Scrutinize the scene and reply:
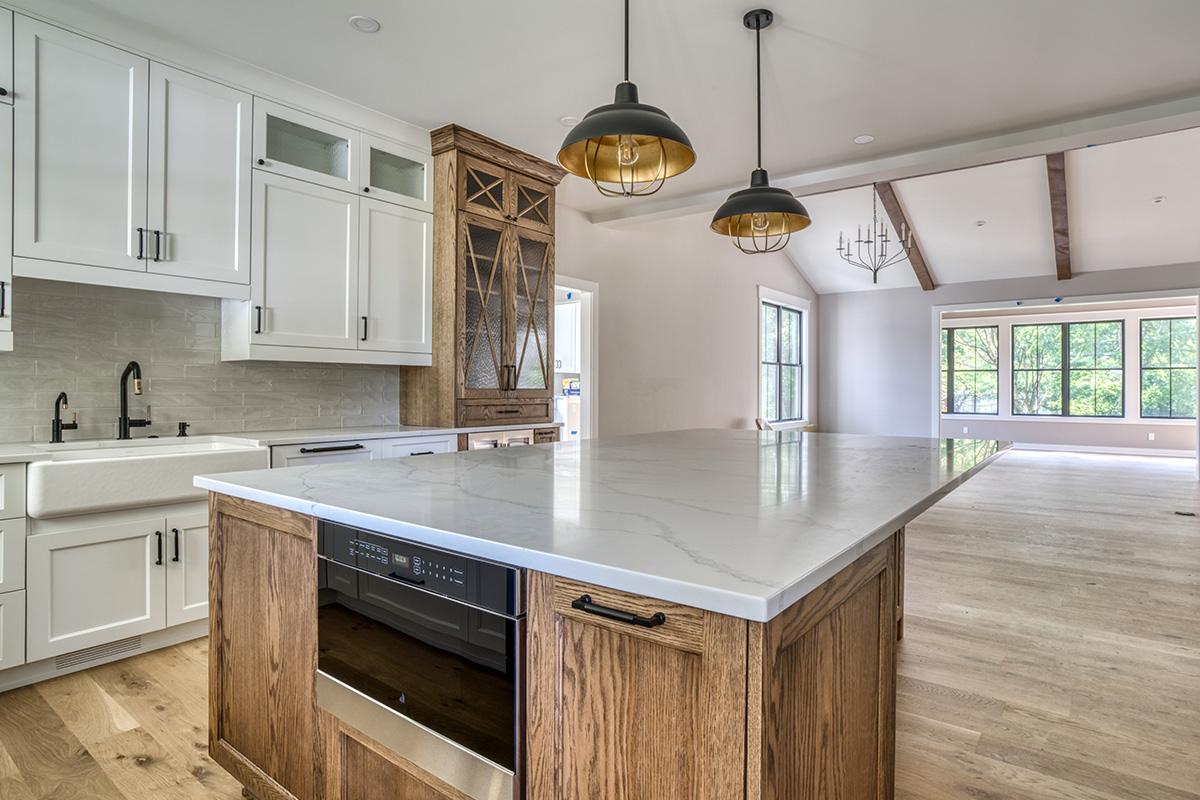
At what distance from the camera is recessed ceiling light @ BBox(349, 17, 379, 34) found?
2643 mm

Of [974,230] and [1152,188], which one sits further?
[974,230]

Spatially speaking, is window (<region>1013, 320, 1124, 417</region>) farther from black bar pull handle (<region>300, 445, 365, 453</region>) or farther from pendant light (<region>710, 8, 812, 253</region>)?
black bar pull handle (<region>300, 445, 365, 453</region>)

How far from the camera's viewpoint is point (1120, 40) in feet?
9.09

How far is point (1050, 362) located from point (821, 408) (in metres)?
3.90

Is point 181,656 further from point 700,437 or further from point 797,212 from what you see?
point 797,212

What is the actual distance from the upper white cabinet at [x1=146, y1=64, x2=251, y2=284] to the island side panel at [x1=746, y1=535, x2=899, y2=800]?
9.68 feet

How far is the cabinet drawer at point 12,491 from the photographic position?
2.18 m

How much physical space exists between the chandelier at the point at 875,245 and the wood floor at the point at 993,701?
437 centimetres

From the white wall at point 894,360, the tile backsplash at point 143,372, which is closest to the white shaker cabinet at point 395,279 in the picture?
the tile backsplash at point 143,372

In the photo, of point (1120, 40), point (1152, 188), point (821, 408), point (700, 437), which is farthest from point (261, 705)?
point (821, 408)

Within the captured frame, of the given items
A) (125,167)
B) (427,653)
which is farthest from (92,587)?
(427,653)

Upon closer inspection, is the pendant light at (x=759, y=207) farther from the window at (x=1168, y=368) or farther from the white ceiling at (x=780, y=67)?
the window at (x=1168, y=368)

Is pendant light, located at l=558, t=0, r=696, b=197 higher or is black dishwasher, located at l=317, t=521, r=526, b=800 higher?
pendant light, located at l=558, t=0, r=696, b=197

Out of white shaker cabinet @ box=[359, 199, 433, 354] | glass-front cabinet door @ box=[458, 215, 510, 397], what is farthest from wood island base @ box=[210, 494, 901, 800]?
glass-front cabinet door @ box=[458, 215, 510, 397]
